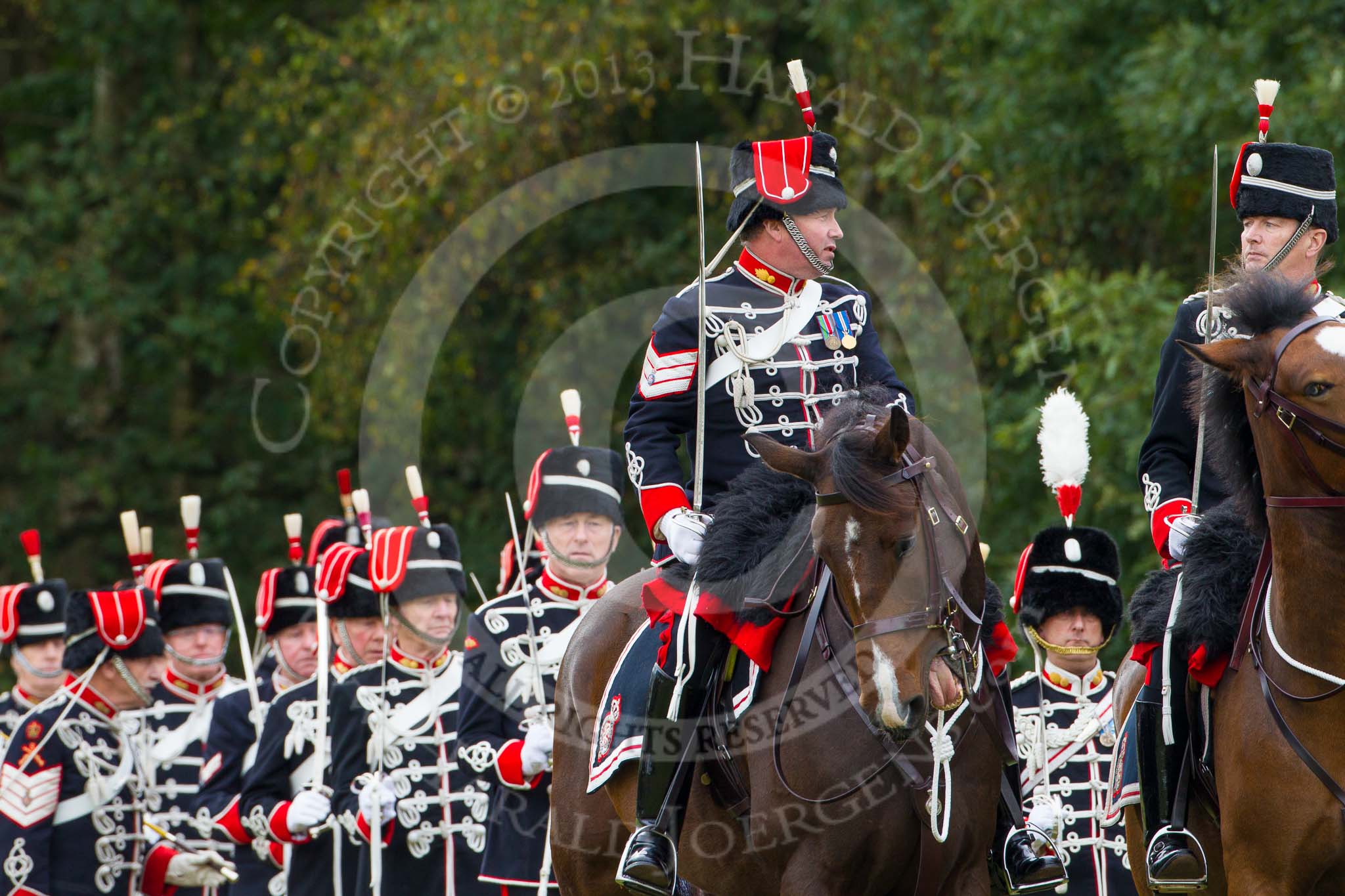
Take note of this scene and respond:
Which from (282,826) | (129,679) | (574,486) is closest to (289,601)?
(129,679)

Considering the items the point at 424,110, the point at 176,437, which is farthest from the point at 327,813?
the point at 176,437

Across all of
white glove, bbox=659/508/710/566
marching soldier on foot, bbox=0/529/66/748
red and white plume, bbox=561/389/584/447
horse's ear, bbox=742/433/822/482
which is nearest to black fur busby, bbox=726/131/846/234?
white glove, bbox=659/508/710/566

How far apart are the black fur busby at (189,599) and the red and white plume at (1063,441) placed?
5012mm

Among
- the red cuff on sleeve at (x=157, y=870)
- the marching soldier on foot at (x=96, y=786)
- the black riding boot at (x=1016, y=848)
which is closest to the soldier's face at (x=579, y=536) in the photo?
the marching soldier on foot at (x=96, y=786)

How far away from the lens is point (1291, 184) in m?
5.75

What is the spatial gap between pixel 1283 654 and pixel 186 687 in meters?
6.89

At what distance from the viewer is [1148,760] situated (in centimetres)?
562

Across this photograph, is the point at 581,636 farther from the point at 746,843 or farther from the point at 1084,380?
the point at 1084,380

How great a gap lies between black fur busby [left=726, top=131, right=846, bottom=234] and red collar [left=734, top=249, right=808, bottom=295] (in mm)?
122

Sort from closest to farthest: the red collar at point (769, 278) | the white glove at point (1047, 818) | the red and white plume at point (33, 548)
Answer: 1. the red collar at point (769, 278)
2. the white glove at point (1047, 818)
3. the red and white plume at point (33, 548)

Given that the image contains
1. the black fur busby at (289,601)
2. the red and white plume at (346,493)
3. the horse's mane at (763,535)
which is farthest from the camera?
the red and white plume at (346,493)

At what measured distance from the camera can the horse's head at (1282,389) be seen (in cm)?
466

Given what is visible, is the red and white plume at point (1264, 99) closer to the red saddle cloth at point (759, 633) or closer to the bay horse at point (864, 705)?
the bay horse at point (864, 705)

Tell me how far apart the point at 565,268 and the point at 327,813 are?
8.45 metres
